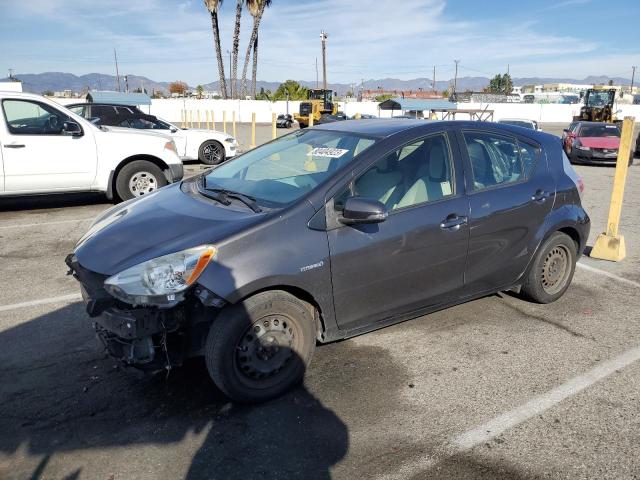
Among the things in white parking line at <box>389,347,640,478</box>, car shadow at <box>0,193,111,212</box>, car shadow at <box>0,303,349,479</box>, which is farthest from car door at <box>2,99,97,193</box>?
white parking line at <box>389,347,640,478</box>

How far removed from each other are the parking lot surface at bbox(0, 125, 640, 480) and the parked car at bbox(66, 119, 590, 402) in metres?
0.30

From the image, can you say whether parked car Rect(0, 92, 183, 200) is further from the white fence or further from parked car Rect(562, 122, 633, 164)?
the white fence

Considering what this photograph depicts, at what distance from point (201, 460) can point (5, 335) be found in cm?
224

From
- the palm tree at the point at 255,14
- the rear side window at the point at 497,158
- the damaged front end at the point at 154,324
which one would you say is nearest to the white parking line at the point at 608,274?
the rear side window at the point at 497,158

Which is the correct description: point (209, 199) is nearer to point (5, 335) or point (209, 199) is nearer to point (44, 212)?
point (5, 335)

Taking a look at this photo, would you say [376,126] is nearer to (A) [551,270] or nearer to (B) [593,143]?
(A) [551,270]

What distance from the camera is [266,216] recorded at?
3.12 metres

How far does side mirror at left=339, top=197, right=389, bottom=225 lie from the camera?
3.13m

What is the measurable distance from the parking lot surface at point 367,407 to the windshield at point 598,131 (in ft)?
46.8

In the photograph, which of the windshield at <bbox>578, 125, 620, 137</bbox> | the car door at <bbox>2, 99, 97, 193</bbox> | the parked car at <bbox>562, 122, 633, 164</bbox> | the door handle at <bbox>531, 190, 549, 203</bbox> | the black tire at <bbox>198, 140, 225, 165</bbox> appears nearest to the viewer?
the door handle at <bbox>531, 190, 549, 203</bbox>

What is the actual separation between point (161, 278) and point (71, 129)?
239 inches

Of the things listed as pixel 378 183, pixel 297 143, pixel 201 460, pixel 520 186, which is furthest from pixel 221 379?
pixel 520 186

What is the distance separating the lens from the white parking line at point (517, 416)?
2.68 meters

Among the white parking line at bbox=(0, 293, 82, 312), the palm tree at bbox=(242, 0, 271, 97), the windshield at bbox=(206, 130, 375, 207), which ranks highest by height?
the palm tree at bbox=(242, 0, 271, 97)
